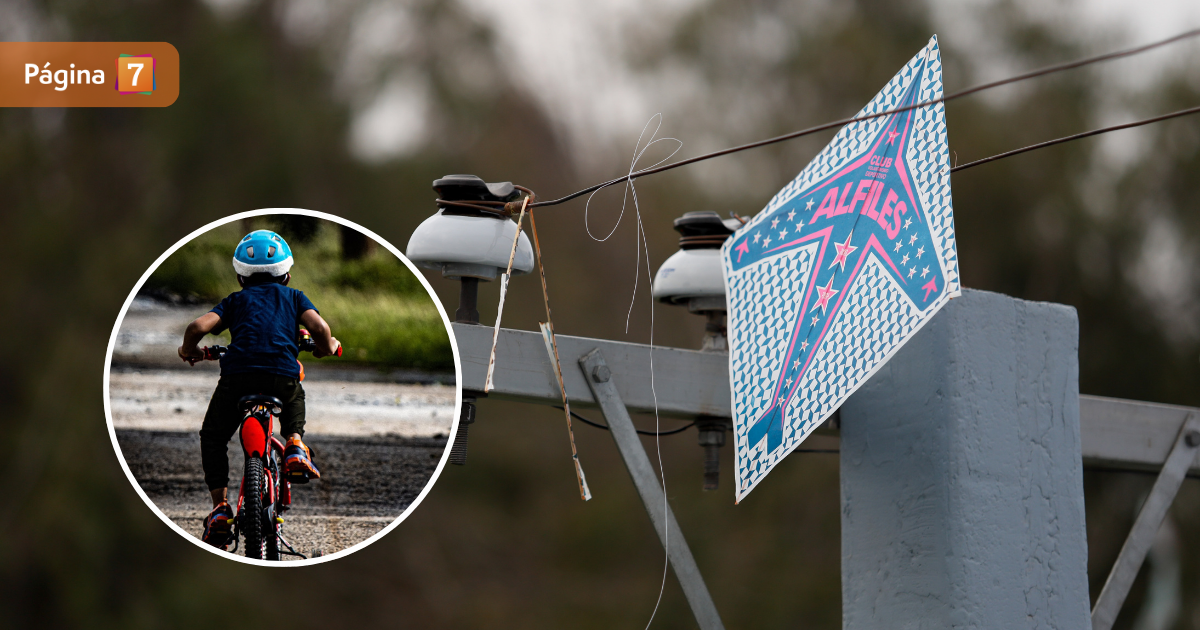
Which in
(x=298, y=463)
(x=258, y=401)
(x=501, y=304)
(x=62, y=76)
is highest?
(x=62, y=76)

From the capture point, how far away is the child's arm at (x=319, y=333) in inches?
71.6

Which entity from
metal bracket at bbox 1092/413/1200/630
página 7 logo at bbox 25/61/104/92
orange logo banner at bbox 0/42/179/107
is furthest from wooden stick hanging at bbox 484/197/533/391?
página 7 logo at bbox 25/61/104/92

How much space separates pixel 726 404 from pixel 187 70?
8.00 meters

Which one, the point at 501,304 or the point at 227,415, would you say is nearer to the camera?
the point at 227,415

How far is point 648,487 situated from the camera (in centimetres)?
226

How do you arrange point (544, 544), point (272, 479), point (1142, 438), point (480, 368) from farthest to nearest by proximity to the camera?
point (544, 544) → point (1142, 438) → point (480, 368) → point (272, 479)

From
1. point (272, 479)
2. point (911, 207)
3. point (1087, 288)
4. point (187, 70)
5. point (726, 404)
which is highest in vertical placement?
point (187, 70)

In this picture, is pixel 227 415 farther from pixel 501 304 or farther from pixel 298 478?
pixel 501 304

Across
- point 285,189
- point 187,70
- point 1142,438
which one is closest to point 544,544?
point 285,189

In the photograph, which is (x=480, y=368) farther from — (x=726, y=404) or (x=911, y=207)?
(x=911, y=207)

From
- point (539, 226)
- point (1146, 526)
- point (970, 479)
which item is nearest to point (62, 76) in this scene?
point (539, 226)

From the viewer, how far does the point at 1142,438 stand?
2895 mm

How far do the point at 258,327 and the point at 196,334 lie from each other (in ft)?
0.42

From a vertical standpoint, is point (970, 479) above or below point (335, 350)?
below
